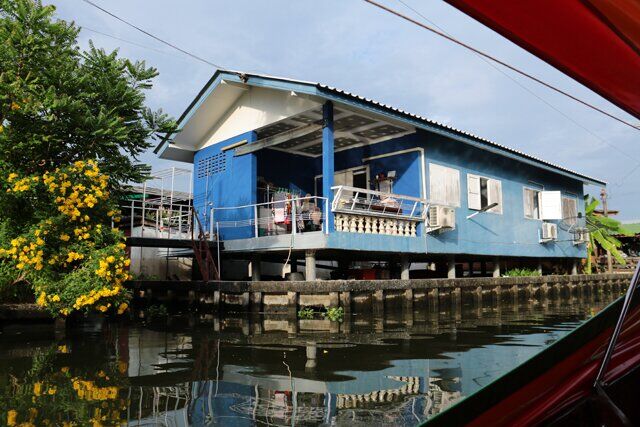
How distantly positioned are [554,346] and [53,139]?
25.9ft

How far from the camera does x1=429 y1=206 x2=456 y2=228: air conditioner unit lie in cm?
1234

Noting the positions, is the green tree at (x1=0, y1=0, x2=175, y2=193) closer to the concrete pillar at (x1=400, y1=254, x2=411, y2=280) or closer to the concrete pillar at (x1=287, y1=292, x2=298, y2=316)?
the concrete pillar at (x1=287, y1=292, x2=298, y2=316)

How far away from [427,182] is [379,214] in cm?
249

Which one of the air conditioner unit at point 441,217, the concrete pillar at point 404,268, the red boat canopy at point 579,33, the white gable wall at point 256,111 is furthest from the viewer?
the air conditioner unit at point 441,217

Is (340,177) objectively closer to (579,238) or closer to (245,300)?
(245,300)

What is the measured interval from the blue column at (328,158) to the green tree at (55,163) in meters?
A: 4.13

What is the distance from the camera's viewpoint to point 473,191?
14.5 meters

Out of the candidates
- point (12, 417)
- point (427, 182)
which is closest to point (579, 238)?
point (427, 182)

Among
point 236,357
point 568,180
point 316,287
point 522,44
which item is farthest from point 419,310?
point 568,180

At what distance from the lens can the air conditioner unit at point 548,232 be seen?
17.4m

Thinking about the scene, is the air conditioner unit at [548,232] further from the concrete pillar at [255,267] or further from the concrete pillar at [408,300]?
the concrete pillar at [255,267]

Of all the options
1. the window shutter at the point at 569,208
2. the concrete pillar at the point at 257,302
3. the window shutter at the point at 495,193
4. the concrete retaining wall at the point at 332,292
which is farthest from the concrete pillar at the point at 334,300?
the window shutter at the point at 569,208

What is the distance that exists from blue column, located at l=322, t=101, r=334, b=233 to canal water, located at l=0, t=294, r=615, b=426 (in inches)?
98.7

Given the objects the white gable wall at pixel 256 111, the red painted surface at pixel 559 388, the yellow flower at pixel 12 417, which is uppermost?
the white gable wall at pixel 256 111
